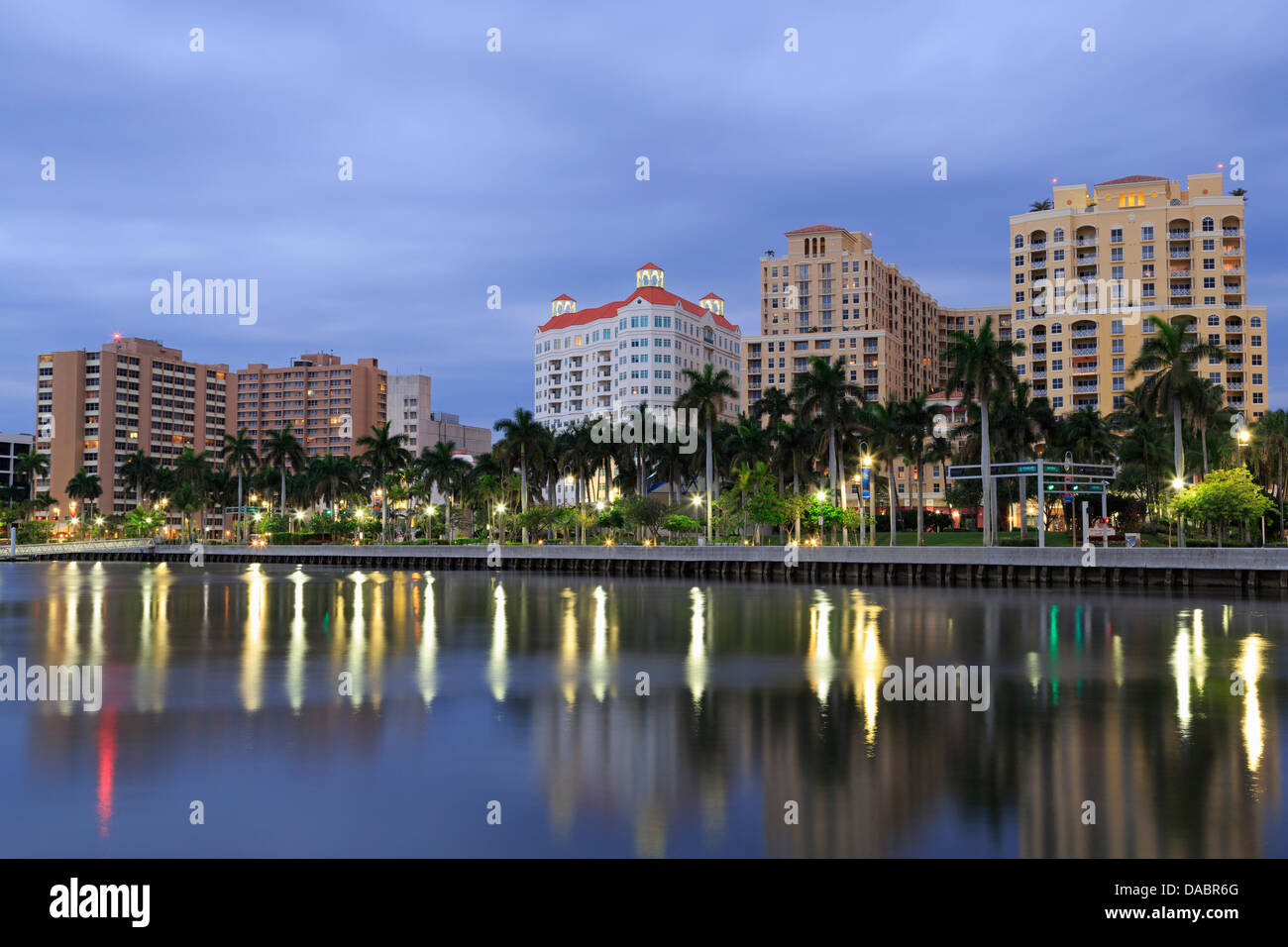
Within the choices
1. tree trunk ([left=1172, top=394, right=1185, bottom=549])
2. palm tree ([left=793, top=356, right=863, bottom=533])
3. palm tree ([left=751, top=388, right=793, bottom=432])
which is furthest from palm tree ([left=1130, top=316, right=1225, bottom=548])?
palm tree ([left=751, top=388, right=793, bottom=432])

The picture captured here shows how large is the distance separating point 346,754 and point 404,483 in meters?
151

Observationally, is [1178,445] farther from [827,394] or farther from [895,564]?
[827,394]

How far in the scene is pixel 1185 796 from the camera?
13.1 metres

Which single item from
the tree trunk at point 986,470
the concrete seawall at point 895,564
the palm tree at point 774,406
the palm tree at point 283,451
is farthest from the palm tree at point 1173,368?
the palm tree at point 283,451

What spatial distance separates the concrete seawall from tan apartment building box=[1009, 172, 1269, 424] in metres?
98.9

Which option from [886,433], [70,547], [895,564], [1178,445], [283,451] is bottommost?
[70,547]

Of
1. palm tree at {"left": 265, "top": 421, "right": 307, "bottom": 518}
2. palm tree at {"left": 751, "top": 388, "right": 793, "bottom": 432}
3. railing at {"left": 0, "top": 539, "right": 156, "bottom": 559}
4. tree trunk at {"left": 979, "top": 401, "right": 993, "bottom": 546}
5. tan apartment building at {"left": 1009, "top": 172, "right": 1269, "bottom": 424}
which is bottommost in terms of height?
railing at {"left": 0, "top": 539, "right": 156, "bottom": 559}

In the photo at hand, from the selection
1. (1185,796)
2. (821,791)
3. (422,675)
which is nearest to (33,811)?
(821,791)

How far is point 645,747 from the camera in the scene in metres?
16.0

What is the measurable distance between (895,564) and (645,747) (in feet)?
194

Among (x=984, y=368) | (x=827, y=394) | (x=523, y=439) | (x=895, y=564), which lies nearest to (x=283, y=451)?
(x=523, y=439)

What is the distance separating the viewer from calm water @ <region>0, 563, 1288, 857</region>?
11.6m

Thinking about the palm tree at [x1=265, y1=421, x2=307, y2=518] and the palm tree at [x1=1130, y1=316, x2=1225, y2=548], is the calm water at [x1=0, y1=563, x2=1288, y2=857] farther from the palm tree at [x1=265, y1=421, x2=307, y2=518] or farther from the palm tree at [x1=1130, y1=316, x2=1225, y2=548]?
the palm tree at [x1=265, y1=421, x2=307, y2=518]
